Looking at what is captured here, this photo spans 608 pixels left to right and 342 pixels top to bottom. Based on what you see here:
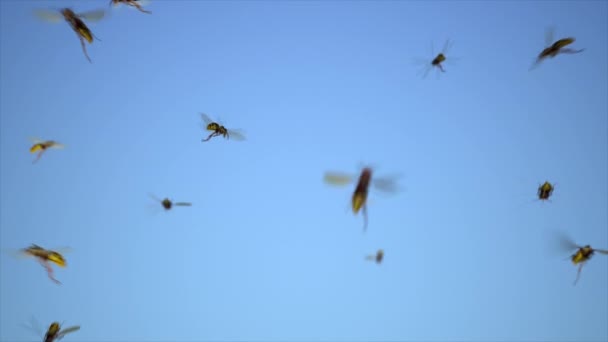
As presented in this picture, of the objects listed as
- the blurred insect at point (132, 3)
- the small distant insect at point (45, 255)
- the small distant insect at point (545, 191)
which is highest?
the blurred insect at point (132, 3)

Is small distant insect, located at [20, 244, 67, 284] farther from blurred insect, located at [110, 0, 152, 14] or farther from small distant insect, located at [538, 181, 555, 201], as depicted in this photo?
small distant insect, located at [538, 181, 555, 201]

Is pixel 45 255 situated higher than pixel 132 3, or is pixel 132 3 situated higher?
pixel 132 3

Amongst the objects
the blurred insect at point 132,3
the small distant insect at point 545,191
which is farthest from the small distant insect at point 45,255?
the small distant insect at point 545,191

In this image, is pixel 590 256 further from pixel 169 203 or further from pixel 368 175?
pixel 169 203

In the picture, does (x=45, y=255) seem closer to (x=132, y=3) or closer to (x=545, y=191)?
(x=132, y=3)

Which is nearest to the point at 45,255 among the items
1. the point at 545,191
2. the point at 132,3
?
the point at 132,3

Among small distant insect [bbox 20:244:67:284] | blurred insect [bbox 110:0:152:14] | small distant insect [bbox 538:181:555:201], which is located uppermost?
blurred insect [bbox 110:0:152:14]

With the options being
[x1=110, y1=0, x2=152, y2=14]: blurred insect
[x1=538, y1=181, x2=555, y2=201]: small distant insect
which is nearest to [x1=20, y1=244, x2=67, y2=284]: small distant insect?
[x1=110, y1=0, x2=152, y2=14]: blurred insect

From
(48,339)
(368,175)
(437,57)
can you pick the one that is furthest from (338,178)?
(437,57)

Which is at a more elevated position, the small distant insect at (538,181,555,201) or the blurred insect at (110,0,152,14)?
the blurred insect at (110,0,152,14)

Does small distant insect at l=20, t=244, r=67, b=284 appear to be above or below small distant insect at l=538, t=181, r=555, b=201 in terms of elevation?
below

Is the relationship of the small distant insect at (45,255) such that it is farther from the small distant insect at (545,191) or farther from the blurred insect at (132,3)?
the small distant insect at (545,191)

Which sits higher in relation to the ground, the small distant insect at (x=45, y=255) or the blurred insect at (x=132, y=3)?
the blurred insect at (x=132, y=3)
